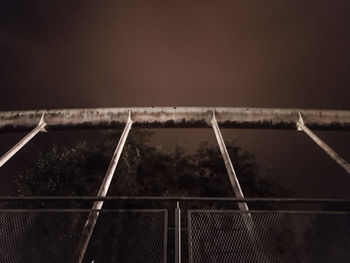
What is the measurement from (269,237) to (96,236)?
2.44 meters

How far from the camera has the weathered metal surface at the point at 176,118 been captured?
41.5ft

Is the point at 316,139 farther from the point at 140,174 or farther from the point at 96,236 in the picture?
the point at 96,236

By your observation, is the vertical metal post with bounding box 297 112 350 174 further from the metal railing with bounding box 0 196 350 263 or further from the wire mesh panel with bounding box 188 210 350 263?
the metal railing with bounding box 0 196 350 263

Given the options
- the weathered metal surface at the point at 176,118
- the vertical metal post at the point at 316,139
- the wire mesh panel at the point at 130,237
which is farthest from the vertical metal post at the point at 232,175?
the vertical metal post at the point at 316,139

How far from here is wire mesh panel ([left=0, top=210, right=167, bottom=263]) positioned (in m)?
4.63

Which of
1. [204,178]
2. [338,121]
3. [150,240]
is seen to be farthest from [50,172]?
[338,121]

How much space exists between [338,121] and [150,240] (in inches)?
406

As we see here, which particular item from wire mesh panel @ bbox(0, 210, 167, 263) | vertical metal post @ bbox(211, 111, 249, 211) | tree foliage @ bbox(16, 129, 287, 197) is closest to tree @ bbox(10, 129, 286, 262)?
tree foliage @ bbox(16, 129, 287, 197)

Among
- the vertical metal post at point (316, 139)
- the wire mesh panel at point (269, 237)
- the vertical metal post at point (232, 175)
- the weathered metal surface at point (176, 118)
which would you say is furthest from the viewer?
the weathered metal surface at point (176, 118)

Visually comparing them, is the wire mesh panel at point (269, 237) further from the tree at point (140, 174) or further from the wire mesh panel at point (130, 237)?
the tree at point (140, 174)

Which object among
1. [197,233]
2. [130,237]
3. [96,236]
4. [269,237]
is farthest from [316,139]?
[96,236]

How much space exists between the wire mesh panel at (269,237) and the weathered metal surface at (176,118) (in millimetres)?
8015

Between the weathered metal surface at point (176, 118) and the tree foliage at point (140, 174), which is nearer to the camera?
the tree foliage at point (140, 174)

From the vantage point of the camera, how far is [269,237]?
15.6 feet
